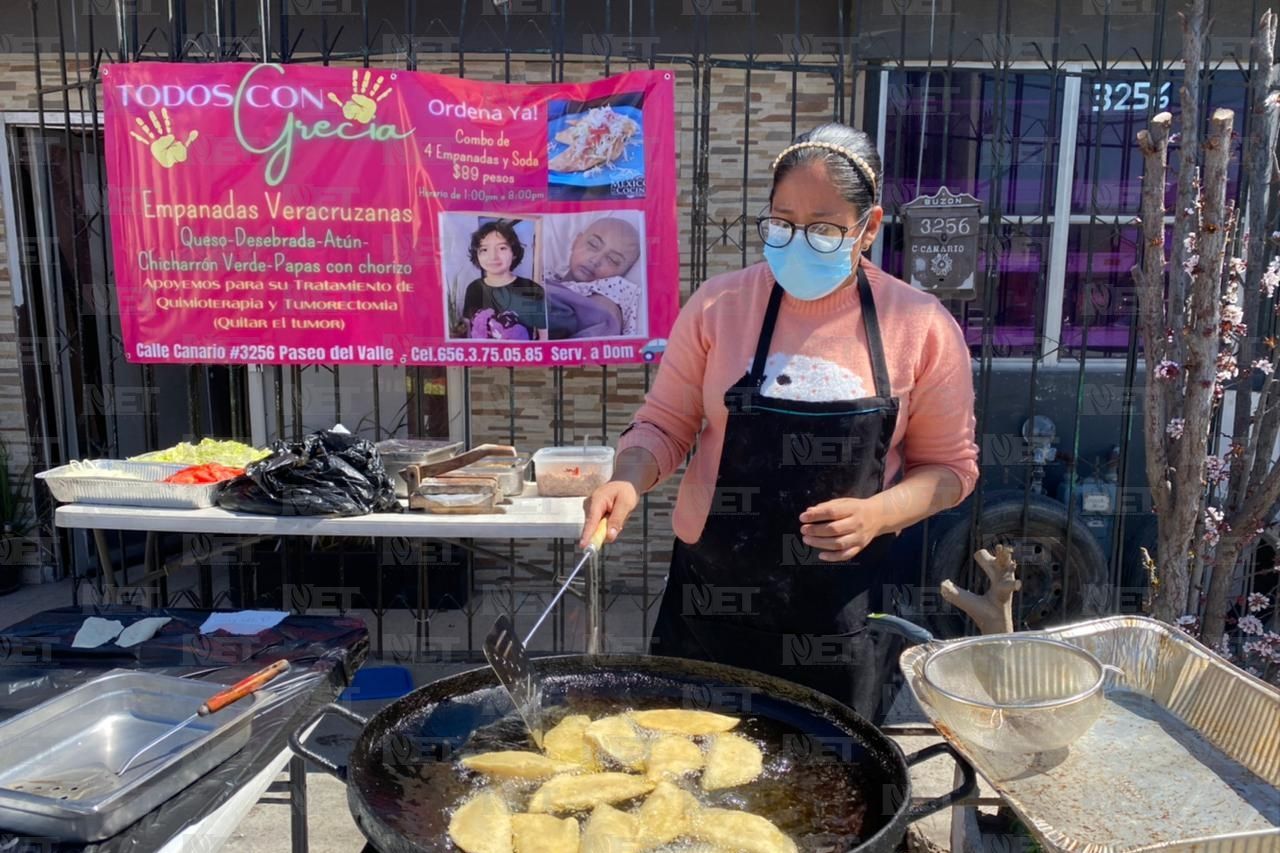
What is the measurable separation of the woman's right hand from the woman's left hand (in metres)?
0.42

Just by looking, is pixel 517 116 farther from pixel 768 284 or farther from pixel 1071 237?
pixel 1071 237

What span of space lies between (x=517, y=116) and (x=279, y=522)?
2220mm

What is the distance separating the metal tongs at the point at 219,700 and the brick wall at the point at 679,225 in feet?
10.2

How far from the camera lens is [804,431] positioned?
81.5 inches

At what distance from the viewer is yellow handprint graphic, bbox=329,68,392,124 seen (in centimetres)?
416

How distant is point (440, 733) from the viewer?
1.79 metres

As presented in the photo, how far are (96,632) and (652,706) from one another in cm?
197

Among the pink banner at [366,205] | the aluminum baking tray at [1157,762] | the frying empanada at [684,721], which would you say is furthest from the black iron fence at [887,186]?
the aluminum baking tray at [1157,762]

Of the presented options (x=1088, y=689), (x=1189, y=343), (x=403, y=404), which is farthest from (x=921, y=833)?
(x=403, y=404)

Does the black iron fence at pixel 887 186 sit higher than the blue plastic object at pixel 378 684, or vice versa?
the black iron fence at pixel 887 186

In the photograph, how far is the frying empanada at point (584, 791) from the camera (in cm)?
157

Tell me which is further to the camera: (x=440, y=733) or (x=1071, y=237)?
(x=1071, y=237)

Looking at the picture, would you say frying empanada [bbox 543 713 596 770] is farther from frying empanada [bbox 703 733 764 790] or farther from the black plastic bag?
the black plastic bag

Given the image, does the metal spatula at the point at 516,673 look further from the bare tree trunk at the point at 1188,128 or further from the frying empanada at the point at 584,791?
the bare tree trunk at the point at 1188,128
